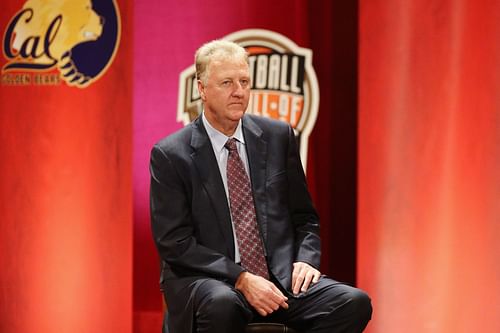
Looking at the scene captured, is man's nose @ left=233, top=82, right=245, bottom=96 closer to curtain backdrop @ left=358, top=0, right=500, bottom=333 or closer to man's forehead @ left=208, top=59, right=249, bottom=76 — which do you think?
man's forehead @ left=208, top=59, right=249, bottom=76

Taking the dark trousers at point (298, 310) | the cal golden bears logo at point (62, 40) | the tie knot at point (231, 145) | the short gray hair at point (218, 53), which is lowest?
the dark trousers at point (298, 310)

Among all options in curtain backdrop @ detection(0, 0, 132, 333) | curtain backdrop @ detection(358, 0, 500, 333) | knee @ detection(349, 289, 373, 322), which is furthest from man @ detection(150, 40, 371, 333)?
curtain backdrop @ detection(0, 0, 132, 333)

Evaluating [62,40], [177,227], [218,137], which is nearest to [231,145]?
[218,137]

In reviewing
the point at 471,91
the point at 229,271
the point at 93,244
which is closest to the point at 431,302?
the point at 471,91

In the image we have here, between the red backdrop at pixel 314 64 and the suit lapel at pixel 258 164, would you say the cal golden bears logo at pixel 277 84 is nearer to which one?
the red backdrop at pixel 314 64

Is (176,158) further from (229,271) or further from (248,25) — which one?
(248,25)

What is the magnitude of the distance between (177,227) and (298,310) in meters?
0.44

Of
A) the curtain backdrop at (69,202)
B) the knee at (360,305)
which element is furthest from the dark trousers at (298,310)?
the curtain backdrop at (69,202)

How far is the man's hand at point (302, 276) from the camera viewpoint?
2430 mm

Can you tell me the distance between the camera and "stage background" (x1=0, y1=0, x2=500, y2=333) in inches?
122

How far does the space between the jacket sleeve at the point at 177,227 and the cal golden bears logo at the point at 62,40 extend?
1038 millimetres

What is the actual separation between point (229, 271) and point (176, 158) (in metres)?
0.39

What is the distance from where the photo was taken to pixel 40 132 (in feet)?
11.1

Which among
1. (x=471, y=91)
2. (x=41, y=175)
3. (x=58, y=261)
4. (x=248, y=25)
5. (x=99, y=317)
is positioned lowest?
(x=99, y=317)
